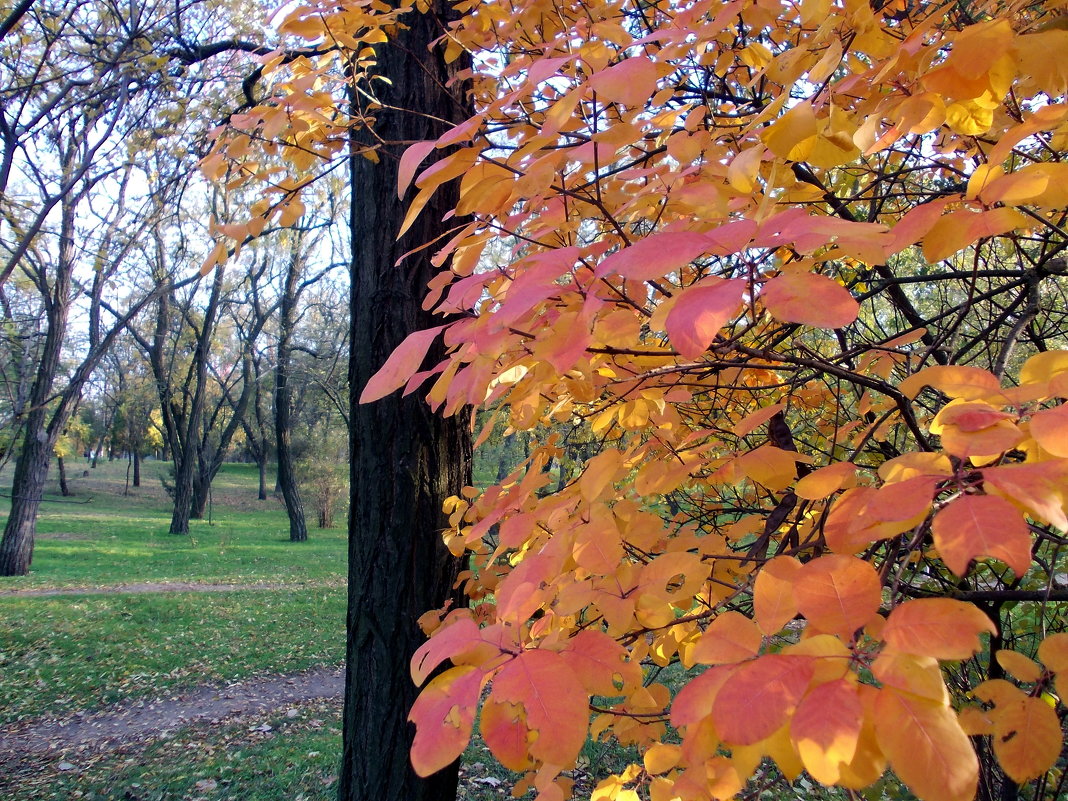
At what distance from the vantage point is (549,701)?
23.8 inches

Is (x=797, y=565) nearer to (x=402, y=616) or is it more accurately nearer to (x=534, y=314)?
(x=534, y=314)

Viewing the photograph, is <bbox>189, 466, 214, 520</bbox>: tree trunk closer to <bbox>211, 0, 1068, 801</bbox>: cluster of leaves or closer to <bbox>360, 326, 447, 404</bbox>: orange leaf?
<bbox>211, 0, 1068, 801</bbox>: cluster of leaves

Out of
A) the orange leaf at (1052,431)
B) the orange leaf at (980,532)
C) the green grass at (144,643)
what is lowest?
the green grass at (144,643)

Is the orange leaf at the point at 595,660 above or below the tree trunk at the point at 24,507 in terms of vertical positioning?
above

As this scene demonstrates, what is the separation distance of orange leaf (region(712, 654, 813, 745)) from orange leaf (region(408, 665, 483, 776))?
Answer: 9.6 inches

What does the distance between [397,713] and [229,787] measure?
10.8 feet

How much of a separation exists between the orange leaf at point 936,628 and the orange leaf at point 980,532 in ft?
0.21

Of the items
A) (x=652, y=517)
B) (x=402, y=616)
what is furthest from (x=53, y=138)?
(x=652, y=517)

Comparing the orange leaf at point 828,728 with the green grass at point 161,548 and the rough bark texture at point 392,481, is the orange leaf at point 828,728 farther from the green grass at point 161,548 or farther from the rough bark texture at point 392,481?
the green grass at point 161,548

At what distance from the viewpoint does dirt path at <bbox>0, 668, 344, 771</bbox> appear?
16.8 feet

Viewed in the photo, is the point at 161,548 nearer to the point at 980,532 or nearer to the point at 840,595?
the point at 840,595

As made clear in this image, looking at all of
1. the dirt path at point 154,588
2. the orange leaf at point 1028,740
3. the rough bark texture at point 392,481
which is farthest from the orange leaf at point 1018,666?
the dirt path at point 154,588

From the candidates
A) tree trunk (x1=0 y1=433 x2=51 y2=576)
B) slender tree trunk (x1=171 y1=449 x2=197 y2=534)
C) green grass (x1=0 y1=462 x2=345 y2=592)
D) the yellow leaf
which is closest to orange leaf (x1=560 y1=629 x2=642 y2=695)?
the yellow leaf

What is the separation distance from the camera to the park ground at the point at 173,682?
14.7ft
